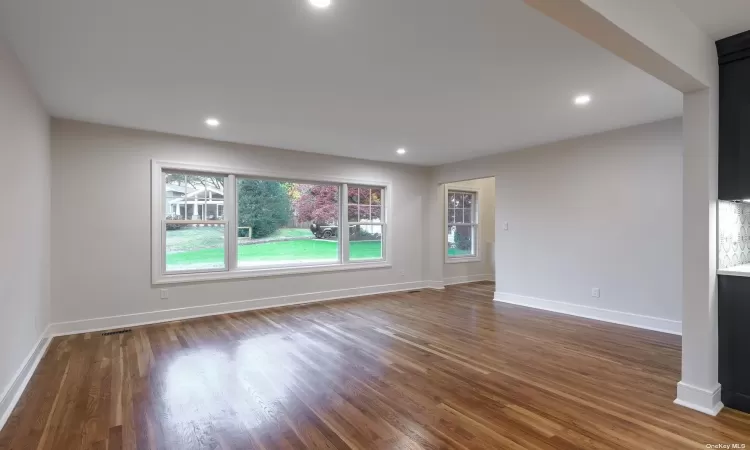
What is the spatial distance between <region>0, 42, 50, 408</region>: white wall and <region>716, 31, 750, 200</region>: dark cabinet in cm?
469

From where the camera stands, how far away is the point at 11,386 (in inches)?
97.5

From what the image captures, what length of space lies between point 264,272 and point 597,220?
15.5ft

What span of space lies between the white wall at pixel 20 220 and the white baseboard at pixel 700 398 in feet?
14.6

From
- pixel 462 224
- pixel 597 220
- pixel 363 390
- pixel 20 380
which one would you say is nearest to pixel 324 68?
pixel 363 390

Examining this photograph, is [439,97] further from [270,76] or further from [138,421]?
[138,421]

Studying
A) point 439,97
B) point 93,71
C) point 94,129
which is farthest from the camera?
point 94,129

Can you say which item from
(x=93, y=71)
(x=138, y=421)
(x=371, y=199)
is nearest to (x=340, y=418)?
(x=138, y=421)

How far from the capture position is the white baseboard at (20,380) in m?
2.30

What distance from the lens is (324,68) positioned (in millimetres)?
2771

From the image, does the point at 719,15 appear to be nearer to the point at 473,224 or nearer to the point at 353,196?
the point at 353,196

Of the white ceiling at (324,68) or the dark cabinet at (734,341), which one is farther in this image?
the dark cabinet at (734,341)

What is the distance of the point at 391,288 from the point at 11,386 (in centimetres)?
514

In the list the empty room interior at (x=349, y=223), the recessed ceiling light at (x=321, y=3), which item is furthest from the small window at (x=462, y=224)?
the recessed ceiling light at (x=321, y=3)

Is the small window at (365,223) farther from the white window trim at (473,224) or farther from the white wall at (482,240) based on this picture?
the white wall at (482,240)
